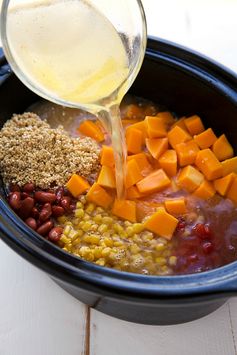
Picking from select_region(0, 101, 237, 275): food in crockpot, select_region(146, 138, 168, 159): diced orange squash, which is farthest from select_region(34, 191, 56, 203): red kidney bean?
select_region(146, 138, 168, 159): diced orange squash

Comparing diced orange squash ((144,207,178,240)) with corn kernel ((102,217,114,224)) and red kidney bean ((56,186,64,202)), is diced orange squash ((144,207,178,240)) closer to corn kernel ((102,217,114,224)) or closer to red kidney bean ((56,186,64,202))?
corn kernel ((102,217,114,224))

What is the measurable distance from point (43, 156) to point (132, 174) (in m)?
0.32

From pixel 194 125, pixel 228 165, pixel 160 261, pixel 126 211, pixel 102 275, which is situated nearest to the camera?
pixel 102 275

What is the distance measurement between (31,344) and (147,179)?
2.26 ft

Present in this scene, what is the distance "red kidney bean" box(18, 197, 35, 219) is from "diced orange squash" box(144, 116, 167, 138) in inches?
21.4

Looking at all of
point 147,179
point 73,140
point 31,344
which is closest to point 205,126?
point 147,179

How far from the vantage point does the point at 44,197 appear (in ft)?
5.70

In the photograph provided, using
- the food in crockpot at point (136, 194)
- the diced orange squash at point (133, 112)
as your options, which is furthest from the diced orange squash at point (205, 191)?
the diced orange squash at point (133, 112)

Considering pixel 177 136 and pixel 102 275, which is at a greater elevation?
pixel 102 275

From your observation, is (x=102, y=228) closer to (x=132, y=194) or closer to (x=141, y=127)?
(x=132, y=194)

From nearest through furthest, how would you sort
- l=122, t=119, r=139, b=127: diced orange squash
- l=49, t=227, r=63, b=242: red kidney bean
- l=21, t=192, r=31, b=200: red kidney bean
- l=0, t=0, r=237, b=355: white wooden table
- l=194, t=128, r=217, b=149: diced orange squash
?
1. l=0, t=0, r=237, b=355: white wooden table
2. l=49, t=227, r=63, b=242: red kidney bean
3. l=21, t=192, r=31, b=200: red kidney bean
4. l=194, t=128, r=217, b=149: diced orange squash
5. l=122, t=119, r=139, b=127: diced orange squash

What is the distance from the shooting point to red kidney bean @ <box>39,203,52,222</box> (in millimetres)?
1689

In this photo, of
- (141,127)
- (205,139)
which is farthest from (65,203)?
(205,139)

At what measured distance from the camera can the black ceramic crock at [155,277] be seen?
4.19 feet
